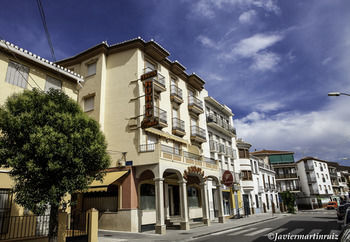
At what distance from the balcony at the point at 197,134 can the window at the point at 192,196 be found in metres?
5.19

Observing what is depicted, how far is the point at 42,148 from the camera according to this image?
9164mm

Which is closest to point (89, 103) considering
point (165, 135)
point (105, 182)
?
point (165, 135)

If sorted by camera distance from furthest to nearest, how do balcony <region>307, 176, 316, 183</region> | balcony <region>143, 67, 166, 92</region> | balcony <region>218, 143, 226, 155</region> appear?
balcony <region>307, 176, 316, 183</region>, balcony <region>218, 143, 226, 155</region>, balcony <region>143, 67, 166, 92</region>

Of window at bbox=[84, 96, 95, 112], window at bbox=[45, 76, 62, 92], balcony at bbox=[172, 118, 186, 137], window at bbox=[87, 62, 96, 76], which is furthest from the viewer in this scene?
balcony at bbox=[172, 118, 186, 137]

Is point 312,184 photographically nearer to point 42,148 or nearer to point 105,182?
point 105,182

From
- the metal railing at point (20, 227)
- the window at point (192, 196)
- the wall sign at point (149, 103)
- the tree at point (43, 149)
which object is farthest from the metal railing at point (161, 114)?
the metal railing at point (20, 227)

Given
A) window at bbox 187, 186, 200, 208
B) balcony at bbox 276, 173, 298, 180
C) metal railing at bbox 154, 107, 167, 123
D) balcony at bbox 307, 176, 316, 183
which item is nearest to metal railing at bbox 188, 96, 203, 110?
metal railing at bbox 154, 107, 167, 123

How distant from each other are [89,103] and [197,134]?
38.3 feet

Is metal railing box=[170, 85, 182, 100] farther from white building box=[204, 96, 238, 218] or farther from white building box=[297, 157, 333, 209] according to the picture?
white building box=[297, 157, 333, 209]

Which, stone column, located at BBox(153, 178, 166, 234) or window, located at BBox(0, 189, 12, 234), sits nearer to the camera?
window, located at BBox(0, 189, 12, 234)

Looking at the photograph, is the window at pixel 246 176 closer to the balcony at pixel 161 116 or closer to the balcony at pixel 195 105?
the balcony at pixel 195 105

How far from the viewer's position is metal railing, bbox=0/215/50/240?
36.8 feet

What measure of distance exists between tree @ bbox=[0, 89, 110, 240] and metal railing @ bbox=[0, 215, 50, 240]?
2.31 metres

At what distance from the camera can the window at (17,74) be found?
1363 cm
